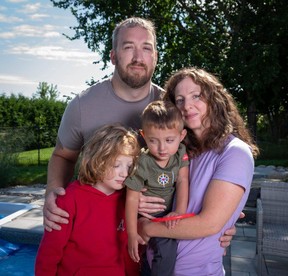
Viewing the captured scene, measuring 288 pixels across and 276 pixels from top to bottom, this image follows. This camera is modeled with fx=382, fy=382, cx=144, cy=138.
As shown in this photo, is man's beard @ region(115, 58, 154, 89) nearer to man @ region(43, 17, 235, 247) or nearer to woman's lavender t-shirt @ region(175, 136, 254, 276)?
man @ region(43, 17, 235, 247)

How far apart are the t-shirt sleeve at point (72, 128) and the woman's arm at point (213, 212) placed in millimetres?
969

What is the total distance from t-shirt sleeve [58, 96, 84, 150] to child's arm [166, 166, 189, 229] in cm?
78

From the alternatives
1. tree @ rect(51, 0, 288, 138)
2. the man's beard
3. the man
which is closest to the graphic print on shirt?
the man

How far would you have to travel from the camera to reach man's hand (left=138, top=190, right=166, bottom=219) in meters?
2.01

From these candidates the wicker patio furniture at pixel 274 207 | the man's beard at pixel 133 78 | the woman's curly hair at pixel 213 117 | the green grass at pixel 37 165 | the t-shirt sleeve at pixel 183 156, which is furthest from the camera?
the green grass at pixel 37 165

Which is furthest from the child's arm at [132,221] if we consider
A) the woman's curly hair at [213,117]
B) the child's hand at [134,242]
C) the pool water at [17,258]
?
the pool water at [17,258]

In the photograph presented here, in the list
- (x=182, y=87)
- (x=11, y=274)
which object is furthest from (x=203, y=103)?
(x=11, y=274)

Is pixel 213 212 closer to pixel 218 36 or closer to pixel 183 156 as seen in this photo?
pixel 183 156

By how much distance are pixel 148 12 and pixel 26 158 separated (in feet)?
21.5

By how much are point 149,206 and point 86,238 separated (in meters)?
0.38

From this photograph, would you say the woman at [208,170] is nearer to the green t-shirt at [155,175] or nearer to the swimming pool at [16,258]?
the green t-shirt at [155,175]

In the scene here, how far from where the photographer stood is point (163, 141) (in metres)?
1.98

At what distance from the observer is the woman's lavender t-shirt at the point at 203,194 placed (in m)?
1.79

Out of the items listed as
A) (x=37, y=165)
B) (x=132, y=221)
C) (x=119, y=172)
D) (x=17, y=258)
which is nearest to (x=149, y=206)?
(x=132, y=221)
